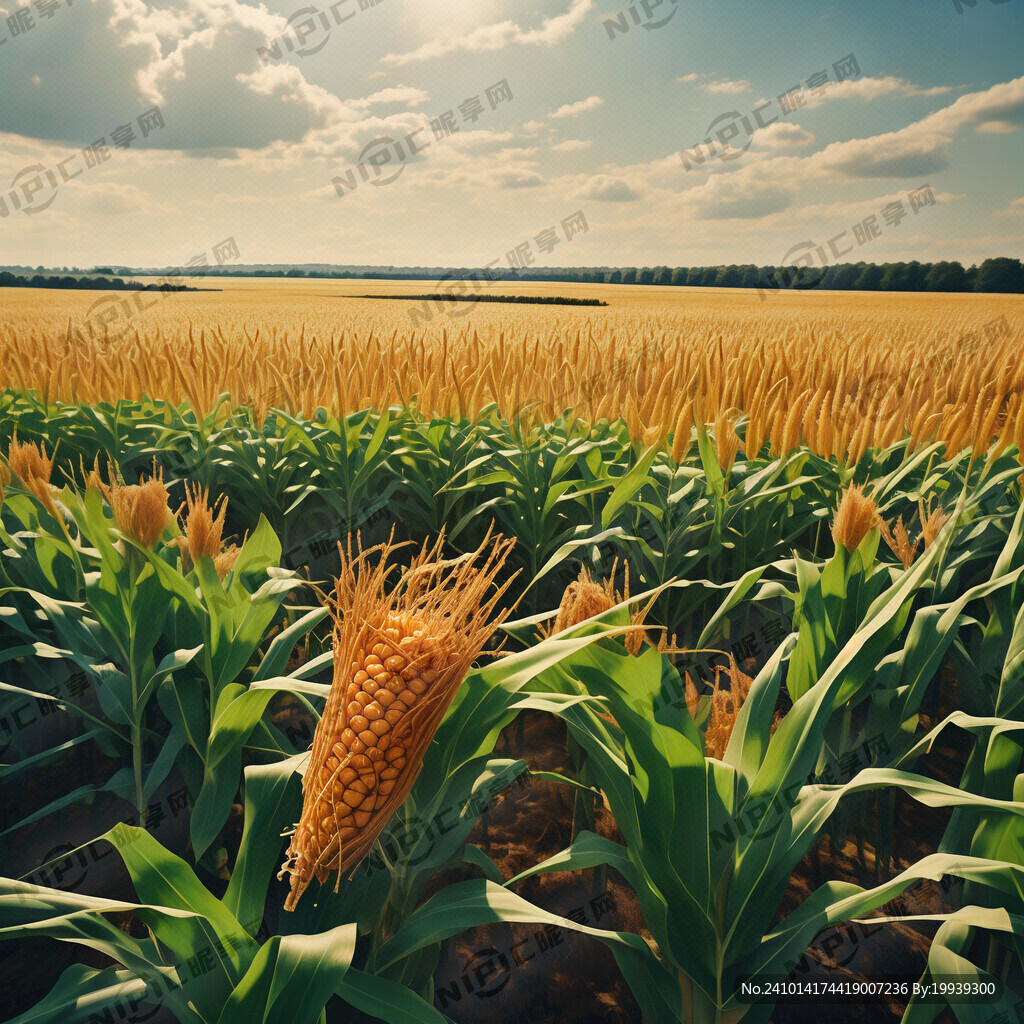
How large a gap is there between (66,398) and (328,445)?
3318 mm

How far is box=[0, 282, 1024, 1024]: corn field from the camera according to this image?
40.6 inches

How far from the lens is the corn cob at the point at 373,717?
3.24 feet

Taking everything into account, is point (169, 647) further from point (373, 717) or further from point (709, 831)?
point (709, 831)

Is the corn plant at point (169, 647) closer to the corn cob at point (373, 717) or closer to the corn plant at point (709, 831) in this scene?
the corn cob at point (373, 717)

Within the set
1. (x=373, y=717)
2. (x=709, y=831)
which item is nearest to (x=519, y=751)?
(x=709, y=831)

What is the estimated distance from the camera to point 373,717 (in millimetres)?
980

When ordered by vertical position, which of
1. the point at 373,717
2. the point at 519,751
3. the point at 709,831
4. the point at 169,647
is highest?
the point at 373,717

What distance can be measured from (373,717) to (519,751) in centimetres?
172

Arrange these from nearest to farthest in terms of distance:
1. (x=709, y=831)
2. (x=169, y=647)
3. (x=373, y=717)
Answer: (x=373, y=717)
(x=709, y=831)
(x=169, y=647)

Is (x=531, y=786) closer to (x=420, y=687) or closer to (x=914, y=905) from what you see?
(x=914, y=905)

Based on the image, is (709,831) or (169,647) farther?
(169,647)

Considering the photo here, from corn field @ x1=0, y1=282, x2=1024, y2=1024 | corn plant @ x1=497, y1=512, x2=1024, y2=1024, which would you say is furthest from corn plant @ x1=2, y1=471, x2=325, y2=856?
corn plant @ x1=497, y1=512, x2=1024, y2=1024

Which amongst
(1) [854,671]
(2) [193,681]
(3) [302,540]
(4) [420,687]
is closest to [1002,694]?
(1) [854,671]

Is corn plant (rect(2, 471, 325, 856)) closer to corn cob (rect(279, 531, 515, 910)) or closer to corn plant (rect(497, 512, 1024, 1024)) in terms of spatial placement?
corn cob (rect(279, 531, 515, 910))
